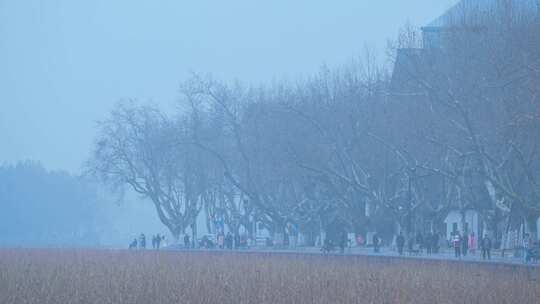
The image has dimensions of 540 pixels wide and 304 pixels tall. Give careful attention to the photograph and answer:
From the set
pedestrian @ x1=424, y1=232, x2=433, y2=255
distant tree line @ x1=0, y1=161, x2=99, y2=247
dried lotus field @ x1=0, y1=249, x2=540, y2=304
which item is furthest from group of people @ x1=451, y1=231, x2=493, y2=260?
distant tree line @ x1=0, y1=161, x2=99, y2=247

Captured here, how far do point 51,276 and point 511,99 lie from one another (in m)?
24.4

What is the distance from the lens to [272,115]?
69250 millimetres

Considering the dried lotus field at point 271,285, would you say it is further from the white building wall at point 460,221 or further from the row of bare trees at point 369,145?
the white building wall at point 460,221

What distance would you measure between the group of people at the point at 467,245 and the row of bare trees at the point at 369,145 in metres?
1.87

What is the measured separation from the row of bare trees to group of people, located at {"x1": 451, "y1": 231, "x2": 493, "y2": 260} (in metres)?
1.87

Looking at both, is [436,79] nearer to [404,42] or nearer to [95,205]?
[404,42]

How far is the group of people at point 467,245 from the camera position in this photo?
142 feet

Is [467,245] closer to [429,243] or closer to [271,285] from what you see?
[429,243]

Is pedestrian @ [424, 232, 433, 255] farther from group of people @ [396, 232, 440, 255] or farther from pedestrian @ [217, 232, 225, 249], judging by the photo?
pedestrian @ [217, 232, 225, 249]

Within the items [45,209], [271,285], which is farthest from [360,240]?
[45,209]

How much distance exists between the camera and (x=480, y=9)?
53.8 metres

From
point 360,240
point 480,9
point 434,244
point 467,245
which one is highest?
point 480,9

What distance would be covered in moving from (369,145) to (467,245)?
12729 mm

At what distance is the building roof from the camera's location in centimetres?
5059
